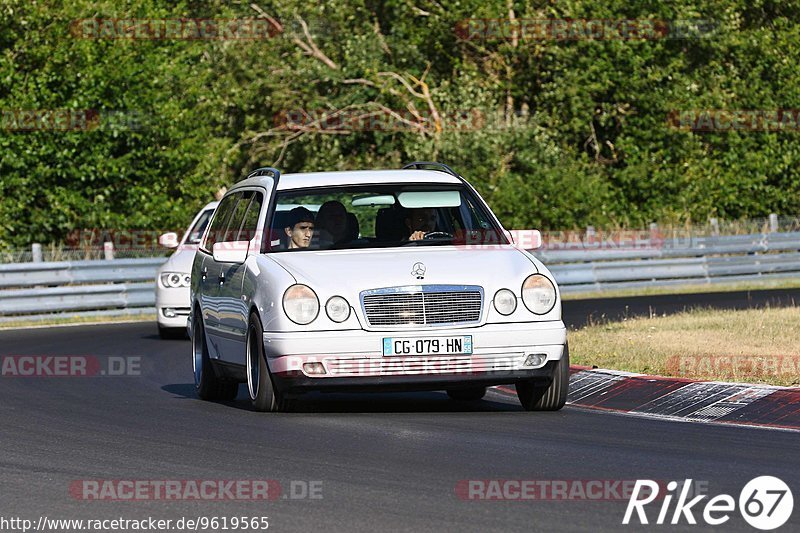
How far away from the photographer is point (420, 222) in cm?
1244

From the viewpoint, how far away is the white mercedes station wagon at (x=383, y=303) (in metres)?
11.0

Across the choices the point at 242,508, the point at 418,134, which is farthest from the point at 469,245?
the point at 418,134

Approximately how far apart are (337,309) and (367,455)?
6.48ft

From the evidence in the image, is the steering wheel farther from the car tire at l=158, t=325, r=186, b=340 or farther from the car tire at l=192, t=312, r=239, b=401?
the car tire at l=158, t=325, r=186, b=340

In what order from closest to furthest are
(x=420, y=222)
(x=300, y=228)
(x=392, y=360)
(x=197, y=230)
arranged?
(x=392, y=360) < (x=300, y=228) < (x=420, y=222) < (x=197, y=230)

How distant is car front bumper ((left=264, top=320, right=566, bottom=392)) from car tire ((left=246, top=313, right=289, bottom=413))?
236mm

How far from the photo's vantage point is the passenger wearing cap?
12.2m

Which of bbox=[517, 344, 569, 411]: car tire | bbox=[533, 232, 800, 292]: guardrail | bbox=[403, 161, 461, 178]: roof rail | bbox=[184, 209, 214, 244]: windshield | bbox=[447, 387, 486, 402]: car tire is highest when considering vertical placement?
bbox=[403, 161, 461, 178]: roof rail

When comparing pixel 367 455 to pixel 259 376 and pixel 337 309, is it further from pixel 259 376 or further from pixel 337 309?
pixel 259 376

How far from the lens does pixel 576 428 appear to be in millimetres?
10547

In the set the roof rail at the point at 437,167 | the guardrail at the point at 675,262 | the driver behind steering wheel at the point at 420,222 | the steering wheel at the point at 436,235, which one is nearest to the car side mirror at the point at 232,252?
the driver behind steering wheel at the point at 420,222

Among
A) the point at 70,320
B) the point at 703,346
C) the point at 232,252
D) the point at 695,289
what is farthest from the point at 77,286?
the point at 232,252

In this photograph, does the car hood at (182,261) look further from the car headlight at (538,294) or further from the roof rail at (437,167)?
the car headlight at (538,294)

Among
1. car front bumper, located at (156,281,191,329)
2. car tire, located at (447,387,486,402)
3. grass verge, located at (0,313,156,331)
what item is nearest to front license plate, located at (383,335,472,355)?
car tire, located at (447,387,486,402)
